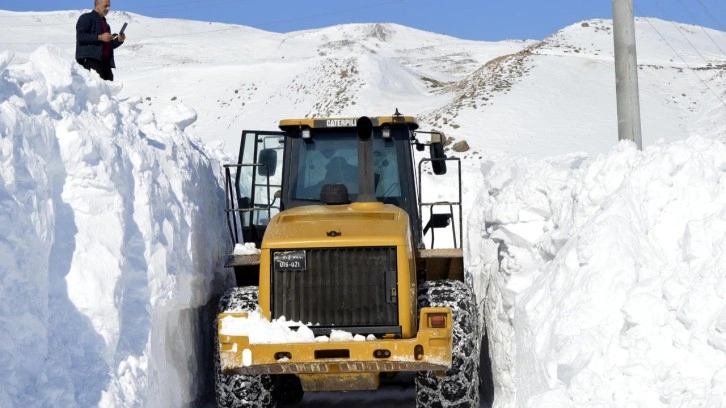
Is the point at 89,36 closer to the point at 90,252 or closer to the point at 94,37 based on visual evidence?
the point at 94,37

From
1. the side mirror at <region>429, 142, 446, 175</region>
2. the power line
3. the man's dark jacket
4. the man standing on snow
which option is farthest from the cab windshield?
the power line

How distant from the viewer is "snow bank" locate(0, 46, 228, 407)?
6621mm

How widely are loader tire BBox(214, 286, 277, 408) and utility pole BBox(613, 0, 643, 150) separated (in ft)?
21.7

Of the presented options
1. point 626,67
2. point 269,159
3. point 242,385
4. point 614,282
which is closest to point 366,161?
point 269,159

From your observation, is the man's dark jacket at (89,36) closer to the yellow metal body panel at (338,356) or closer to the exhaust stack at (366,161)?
the exhaust stack at (366,161)

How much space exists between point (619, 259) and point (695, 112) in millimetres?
32278

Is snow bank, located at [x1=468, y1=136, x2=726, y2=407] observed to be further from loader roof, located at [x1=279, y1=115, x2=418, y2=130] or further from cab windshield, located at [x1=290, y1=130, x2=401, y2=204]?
loader roof, located at [x1=279, y1=115, x2=418, y2=130]

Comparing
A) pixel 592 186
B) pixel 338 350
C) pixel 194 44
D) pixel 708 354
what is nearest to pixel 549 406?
pixel 708 354

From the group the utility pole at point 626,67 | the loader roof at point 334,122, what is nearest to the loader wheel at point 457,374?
the loader roof at point 334,122

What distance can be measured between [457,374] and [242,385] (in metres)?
1.71

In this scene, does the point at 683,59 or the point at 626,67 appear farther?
the point at 683,59

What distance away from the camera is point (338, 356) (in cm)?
769

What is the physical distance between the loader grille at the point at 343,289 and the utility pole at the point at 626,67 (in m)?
6.25

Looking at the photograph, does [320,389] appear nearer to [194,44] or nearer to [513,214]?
[513,214]
